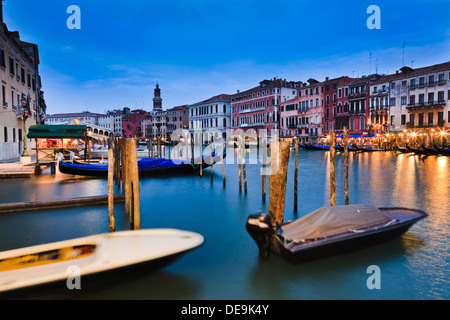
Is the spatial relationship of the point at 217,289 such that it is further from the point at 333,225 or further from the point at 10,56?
the point at 10,56

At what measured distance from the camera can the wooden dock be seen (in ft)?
22.7

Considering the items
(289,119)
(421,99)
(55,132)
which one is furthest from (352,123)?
(55,132)

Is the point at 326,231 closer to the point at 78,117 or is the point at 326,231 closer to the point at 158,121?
the point at 158,121

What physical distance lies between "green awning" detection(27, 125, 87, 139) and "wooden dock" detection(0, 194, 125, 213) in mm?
8875

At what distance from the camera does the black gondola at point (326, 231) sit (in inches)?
163

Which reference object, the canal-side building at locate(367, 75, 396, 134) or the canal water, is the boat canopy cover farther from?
the canal-side building at locate(367, 75, 396, 134)

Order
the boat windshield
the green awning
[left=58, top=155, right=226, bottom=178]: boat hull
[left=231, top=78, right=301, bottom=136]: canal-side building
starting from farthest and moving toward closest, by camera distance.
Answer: [left=231, top=78, right=301, bottom=136]: canal-side building
the green awning
[left=58, top=155, right=226, bottom=178]: boat hull
the boat windshield

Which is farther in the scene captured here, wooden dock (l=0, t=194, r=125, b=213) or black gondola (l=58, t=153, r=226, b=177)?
black gondola (l=58, t=153, r=226, b=177)

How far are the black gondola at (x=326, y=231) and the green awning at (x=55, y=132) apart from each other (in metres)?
13.8

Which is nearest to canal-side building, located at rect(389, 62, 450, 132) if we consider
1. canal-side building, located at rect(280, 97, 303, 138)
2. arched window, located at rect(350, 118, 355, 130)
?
arched window, located at rect(350, 118, 355, 130)

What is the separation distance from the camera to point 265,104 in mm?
48281

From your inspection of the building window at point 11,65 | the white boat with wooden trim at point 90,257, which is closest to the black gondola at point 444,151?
the white boat with wooden trim at point 90,257

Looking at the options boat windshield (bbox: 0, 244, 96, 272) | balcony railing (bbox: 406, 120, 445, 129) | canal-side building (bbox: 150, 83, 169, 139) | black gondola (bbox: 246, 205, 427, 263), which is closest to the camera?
boat windshield (bbox: 0, 244, 96, 272)

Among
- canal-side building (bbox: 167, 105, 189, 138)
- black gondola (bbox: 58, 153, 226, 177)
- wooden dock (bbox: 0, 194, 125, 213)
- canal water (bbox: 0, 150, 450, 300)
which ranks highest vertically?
canal-side building (bbox: 167, 105, 189, 138)
